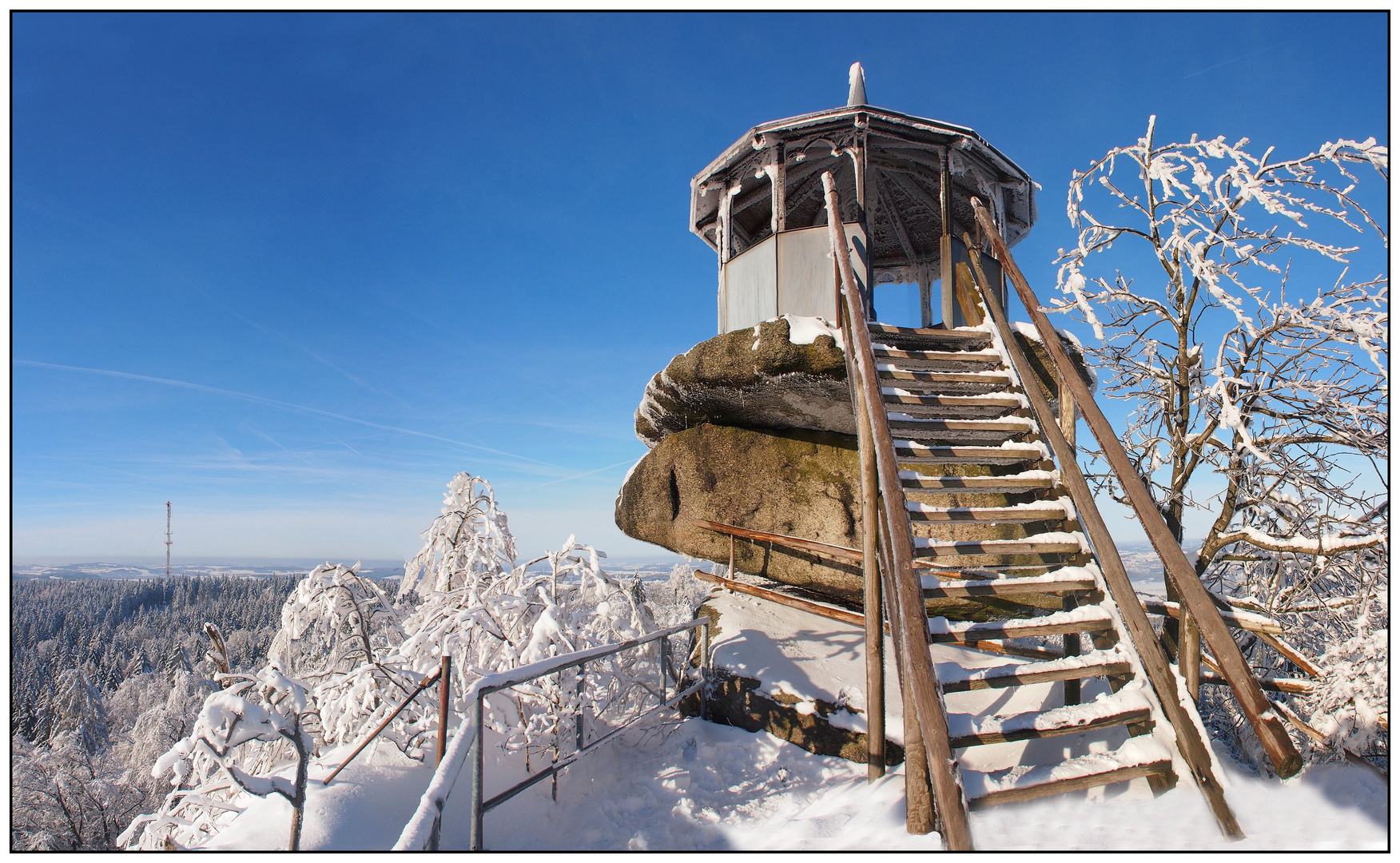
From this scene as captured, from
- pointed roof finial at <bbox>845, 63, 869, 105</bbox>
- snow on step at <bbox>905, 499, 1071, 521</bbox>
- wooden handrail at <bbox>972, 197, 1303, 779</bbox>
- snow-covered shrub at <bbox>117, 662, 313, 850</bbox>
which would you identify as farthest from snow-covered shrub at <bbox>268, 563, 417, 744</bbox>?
pointed roof finial at <bbox>845, 63, 869, 105</bbox>

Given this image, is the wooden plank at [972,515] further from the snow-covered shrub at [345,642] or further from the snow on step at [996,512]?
Result: the snow-covered shrub at [345,642]

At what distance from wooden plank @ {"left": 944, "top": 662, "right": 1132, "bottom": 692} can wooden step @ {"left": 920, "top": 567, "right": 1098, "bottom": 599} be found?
407 millimetres

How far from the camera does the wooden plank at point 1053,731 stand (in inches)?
116

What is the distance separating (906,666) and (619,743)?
131 inches

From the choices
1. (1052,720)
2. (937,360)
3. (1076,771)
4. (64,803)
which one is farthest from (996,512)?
(64,803)

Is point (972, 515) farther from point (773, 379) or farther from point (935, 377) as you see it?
point (773, 379)

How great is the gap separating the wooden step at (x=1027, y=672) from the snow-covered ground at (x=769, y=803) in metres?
0.52

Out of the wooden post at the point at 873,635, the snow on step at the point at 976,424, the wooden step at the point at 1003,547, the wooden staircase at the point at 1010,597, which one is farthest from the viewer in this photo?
the snow on step at the point at 976,424

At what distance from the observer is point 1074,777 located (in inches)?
115

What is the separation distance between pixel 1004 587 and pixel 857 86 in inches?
276

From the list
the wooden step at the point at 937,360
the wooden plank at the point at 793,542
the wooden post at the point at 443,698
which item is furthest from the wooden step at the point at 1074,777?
the wooden plank at the point at 793,542

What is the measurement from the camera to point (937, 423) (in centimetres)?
459

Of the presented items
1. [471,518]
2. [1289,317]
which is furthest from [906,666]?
[471,518]

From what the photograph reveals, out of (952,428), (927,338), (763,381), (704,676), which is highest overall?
(927,338)
